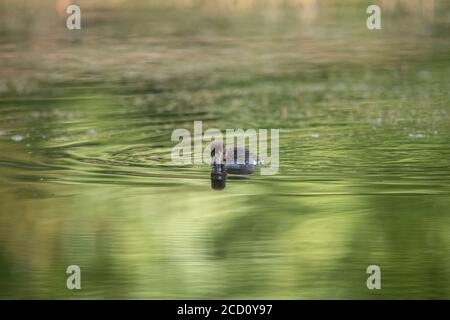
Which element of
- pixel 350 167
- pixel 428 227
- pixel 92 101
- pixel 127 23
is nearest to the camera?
pixel 428 227

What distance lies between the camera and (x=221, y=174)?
6164 mm

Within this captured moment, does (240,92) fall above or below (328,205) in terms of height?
above

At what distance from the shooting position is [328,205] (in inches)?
222

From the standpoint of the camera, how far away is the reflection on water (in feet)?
16.1

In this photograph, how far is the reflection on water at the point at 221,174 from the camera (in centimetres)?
492

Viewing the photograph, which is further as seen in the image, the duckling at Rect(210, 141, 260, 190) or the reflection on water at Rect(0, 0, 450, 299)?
the duckling at Rect(210, 141, 260, 190)

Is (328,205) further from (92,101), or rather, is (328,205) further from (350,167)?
(92,101)

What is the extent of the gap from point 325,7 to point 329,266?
6511mm

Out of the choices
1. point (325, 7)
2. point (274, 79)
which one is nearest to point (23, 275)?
point (274, 79)

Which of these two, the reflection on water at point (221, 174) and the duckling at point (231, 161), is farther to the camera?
the duckling at point (231, 161)
